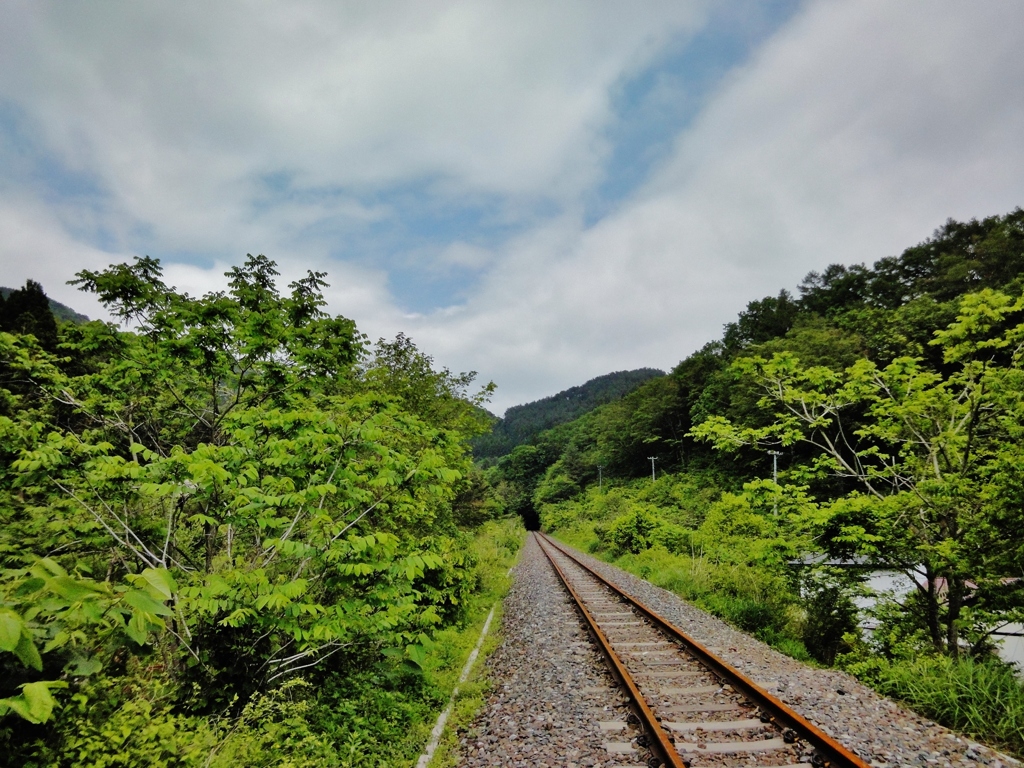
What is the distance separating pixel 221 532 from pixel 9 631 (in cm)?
409

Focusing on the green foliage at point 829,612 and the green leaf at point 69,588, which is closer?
the green leaf at point 69,588

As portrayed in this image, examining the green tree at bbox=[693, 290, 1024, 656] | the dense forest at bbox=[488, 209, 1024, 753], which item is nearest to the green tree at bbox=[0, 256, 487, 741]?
the dense forest at bbox=[488, 209, 1024, 753]

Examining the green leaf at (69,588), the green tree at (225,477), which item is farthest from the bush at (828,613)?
the green leaf at (69,588)

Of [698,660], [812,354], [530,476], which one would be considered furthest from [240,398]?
[530,476]

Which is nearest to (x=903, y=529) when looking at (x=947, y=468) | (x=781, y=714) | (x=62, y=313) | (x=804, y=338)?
(x=947, y=468)

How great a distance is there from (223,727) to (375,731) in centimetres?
174

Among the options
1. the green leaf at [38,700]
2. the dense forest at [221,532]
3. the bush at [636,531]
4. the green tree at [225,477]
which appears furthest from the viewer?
the bush at [636,531]

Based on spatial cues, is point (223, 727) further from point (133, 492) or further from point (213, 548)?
point (133, 492)

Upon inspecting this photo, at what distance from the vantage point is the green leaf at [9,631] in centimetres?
141

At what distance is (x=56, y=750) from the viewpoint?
8.55 ft

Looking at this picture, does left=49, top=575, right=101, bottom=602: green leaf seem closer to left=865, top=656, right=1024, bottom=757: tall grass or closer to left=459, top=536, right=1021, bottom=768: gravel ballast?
left=459, top=536, right=1021, bottom=768: gravel ballast

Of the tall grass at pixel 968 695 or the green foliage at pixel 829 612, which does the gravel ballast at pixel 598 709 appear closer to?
the tall grass at pixel 968 695

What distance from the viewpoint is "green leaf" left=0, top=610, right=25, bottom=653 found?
1.41 meters

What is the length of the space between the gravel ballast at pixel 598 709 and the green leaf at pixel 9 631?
454 centimetres
